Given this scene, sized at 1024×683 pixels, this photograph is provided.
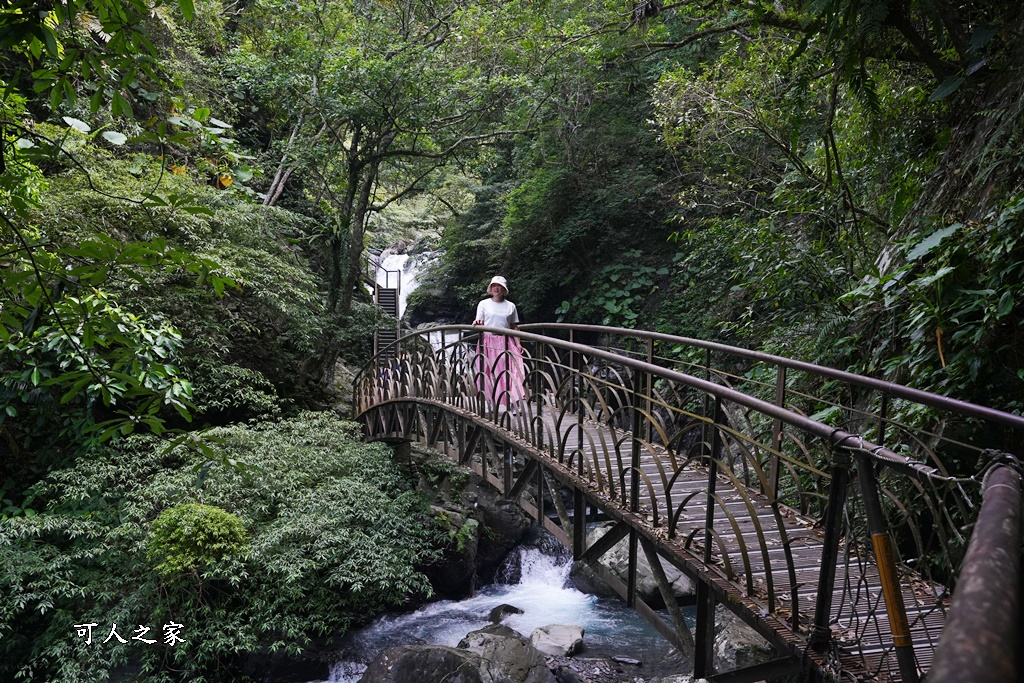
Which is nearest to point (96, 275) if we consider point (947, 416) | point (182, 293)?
point (947, 416)

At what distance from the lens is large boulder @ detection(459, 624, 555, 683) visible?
6855 mm

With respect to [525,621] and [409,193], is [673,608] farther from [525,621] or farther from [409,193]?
[409,193]

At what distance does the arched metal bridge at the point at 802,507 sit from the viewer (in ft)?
7.60

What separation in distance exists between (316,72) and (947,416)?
1150 cm

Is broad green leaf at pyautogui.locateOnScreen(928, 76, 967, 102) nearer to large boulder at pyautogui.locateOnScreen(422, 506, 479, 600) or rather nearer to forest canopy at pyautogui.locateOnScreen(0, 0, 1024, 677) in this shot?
forest canopy at pyautogui.locateOnScreen(0, 0, 1024, 677)

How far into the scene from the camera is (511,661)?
23.0 feet

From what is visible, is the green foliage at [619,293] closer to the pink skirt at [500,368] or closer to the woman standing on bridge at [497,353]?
the woman standing on bridge at [497,353]

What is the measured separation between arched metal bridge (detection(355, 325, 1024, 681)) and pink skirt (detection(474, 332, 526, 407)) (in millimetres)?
64

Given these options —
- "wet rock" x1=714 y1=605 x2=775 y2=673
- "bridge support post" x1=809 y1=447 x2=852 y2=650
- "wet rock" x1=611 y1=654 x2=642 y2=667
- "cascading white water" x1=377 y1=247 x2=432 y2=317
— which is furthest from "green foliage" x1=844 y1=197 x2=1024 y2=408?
"cascading white water" x1=377 y1=247 x2=432 y2=317

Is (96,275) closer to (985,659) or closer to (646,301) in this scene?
(985,659)

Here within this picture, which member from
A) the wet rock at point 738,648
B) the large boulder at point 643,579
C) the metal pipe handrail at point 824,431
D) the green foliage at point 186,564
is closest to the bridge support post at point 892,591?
the metal pipe handrail at point 824,431

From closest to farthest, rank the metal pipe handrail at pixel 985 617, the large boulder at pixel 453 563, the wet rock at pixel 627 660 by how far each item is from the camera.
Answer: the metal pipe handrail at pixel 985 617 → the wet rock at pixel 627 660 → the large boulder at pixel 453 563

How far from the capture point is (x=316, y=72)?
1206cm

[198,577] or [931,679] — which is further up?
[931,679]
